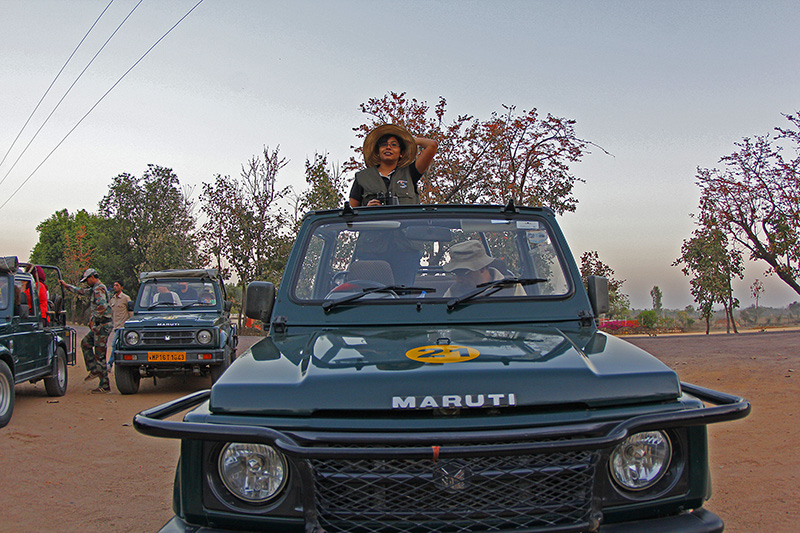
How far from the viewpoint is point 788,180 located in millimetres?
16469

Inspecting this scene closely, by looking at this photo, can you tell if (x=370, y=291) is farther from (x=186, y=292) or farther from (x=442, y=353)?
(x=186, y=292)

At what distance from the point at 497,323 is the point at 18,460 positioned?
17.8 feet

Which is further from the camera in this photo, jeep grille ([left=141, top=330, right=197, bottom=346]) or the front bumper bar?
jeep grille ([left=141, top=330, right=197, bottom=346])

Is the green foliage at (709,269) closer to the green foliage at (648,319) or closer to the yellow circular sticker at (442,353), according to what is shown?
the green foliage at (648,319)

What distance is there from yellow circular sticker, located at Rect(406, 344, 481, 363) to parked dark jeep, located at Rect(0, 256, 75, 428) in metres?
7.47

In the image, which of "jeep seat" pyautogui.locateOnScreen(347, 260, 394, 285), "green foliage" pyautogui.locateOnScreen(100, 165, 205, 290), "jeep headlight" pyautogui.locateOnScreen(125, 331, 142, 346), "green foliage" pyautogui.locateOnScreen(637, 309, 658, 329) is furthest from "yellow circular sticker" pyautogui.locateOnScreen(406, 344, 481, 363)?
"green foliage" pyautogui.locateOnScreen(100, 165, 205, 290)

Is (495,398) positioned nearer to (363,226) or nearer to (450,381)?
(450,381)

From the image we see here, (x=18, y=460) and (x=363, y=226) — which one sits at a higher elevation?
(x=363, y=226)

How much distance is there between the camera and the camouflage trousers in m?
10.8

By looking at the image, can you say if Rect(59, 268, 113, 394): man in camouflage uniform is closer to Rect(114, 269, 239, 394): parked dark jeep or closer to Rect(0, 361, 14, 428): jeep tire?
Rect(114, 269, 239, 394): parked dark jeep

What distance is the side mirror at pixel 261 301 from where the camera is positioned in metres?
3.17

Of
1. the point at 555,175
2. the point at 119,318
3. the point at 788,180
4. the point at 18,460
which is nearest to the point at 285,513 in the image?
the point at 18,460

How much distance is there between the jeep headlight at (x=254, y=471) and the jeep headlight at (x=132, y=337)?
29.4 ft

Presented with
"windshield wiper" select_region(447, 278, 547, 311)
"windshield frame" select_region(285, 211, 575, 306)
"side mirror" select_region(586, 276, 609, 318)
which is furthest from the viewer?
"windshield frame" select_region(285, 211, 575, 306)
